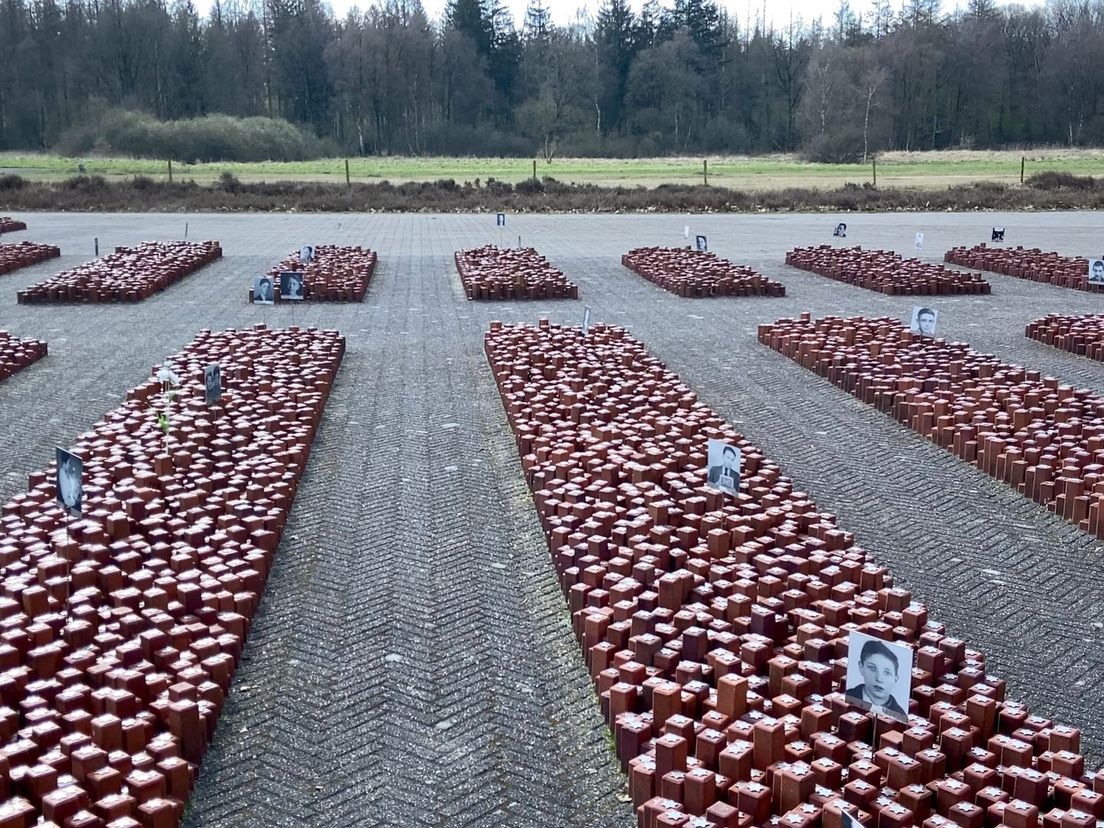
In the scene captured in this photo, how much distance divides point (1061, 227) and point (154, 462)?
35102mm

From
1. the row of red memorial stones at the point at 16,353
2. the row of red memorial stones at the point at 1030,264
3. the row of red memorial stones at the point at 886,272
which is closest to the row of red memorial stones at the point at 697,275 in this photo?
the row of red memorial stones at the point at 886,272

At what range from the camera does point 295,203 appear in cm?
4775

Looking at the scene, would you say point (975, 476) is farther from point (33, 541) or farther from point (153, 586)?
point (33, 541)

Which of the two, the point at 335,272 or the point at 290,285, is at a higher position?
the point at 335,272

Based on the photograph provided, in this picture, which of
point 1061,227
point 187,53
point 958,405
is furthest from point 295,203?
point 187,53

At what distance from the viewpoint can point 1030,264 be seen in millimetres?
26359

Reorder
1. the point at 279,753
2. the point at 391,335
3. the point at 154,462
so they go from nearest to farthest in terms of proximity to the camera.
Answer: the point at 279,753 → the point at 154,462 → the point at 391,335

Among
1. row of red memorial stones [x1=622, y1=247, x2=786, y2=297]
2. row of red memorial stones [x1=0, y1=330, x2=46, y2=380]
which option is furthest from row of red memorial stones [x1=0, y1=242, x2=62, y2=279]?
row of red memorial stones [x1=622, y1=247, x2=786, y2=297]

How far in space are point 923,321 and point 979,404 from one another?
3698 mm

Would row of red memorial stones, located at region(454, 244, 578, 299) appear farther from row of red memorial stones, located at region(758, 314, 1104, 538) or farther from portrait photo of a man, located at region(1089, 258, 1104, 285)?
portrait photo of a man, located at region(1089, 258, 1104, 285)

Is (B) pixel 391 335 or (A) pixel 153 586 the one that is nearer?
(A) pixel 153 586

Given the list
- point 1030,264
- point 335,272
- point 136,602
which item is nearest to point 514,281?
point 335,272

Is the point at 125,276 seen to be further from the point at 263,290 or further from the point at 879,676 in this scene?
the point at 879,676

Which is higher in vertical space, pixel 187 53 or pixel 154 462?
pixel 187 53
